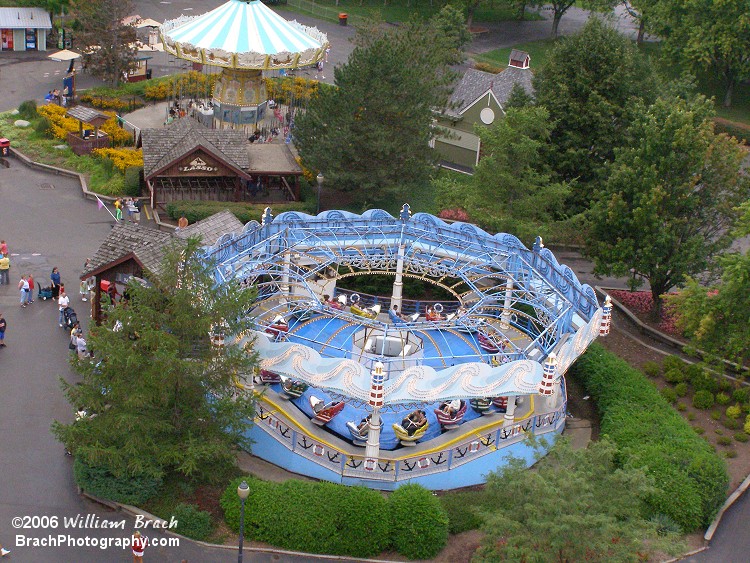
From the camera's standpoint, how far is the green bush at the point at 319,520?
31.8m

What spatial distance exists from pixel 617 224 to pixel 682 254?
2.90m

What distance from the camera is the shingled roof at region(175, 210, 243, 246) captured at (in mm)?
43312

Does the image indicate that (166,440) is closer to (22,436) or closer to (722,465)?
(22,436)

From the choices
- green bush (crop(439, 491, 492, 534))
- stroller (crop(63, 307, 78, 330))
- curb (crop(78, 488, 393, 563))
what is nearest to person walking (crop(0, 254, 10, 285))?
stroller (crop(63, 307, 78, 330))

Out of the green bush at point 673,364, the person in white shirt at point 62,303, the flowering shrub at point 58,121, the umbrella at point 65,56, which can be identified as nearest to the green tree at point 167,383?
the person in white shirt at point 62,303

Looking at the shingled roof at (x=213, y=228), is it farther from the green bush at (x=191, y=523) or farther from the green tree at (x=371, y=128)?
the green bush at (x=191, y=523)

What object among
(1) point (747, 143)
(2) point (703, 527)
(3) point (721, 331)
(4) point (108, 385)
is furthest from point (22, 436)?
(1) point (747, 143)

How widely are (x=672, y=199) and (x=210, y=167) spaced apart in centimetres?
2239

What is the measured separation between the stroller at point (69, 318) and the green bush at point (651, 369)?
21962 millimetres

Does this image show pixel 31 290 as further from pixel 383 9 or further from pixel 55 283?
pixel 383 9

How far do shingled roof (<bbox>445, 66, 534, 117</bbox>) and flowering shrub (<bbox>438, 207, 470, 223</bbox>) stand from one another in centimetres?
1106

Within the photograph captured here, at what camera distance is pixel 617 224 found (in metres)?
45.7

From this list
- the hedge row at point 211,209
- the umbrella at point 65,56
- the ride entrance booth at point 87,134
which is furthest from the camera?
the umbrella at point 65,56

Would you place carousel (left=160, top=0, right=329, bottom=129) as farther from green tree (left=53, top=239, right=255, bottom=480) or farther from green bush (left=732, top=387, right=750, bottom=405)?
green bush (left=732, top=387, right=750, bottom=405)
